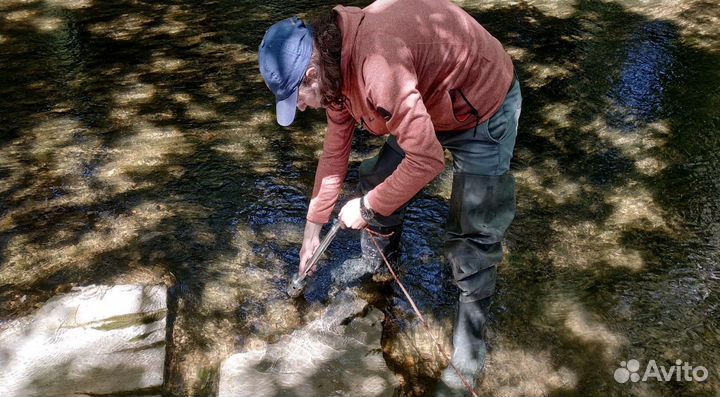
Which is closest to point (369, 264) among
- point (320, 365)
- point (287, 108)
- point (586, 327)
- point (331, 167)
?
point (320, 365)

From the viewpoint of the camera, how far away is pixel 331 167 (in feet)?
8.73

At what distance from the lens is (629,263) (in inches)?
129

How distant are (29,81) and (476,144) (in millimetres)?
4351

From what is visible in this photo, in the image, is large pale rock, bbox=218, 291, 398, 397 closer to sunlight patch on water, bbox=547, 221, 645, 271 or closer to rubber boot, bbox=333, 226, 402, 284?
rubber boot, bbox=333, 226, 402, 284

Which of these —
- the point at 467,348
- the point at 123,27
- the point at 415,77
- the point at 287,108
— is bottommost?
the point at 123,27

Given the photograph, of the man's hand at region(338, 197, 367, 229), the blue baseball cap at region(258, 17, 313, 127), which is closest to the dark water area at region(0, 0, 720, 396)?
the man's hand at region(338, 197, 367, 229)

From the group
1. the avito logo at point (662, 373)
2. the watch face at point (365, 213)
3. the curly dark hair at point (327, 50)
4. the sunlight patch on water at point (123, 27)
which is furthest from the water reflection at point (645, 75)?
the sunlight patch on water at point (123, 27)

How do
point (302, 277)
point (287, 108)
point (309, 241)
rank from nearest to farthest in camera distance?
point (287, 108)
point (309, 241)
point (302, 277)

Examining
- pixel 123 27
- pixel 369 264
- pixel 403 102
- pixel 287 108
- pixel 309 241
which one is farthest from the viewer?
pixel 123 27

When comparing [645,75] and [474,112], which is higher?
[474,112]

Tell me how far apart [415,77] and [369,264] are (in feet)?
4.98

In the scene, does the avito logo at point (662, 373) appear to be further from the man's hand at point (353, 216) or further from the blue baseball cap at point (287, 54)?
the blue baseball cap at point (287, 54)

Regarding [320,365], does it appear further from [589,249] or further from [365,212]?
[589,249]

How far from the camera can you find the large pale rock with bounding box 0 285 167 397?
8.30 ft
